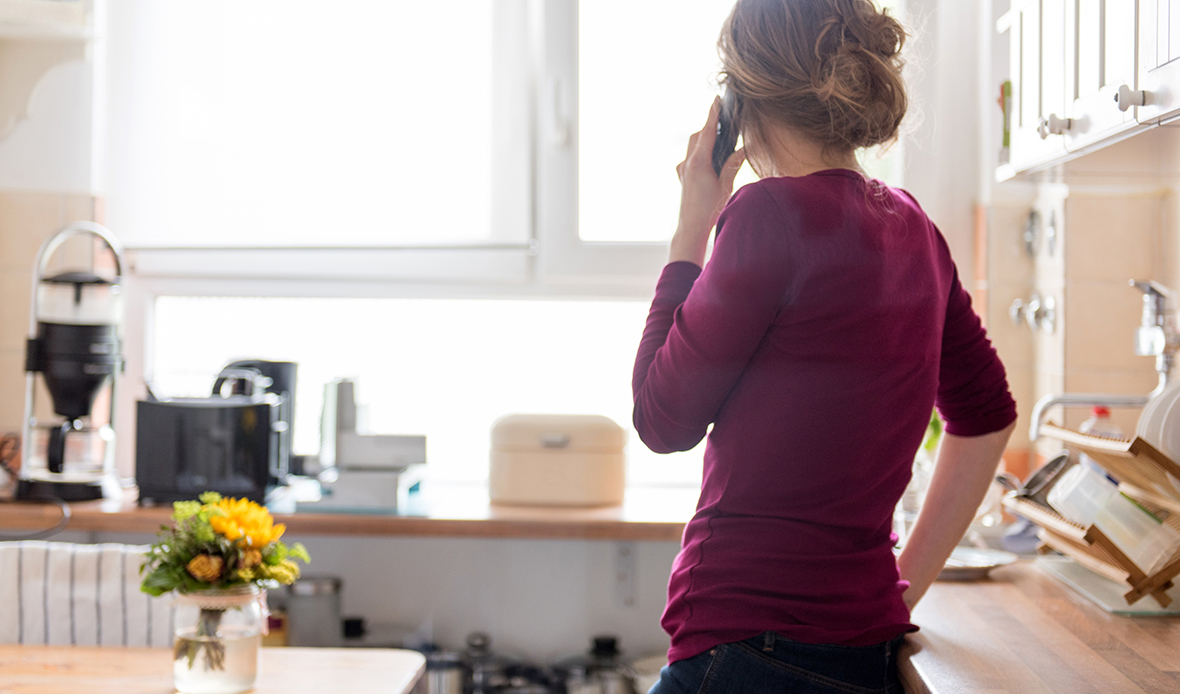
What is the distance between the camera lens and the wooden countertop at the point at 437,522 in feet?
5.84

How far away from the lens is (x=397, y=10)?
2184mm

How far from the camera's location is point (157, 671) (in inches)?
50.5

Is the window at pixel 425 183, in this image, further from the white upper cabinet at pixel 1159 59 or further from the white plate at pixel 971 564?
the white upper cabinet at pixel 1159 59

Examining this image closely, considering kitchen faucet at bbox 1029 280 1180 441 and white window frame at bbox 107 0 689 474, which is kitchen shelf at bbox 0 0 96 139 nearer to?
white window frame at bbox 107 0 689 474

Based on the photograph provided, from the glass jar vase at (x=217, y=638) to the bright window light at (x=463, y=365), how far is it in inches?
41.0

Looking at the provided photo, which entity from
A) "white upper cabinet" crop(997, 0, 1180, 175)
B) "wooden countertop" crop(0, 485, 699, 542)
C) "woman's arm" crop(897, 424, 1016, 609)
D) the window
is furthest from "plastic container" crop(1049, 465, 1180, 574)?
the window

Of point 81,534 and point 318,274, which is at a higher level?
point 318,274

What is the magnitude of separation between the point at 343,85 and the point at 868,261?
165 centimetres

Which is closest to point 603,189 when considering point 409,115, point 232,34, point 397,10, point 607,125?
point 607,125

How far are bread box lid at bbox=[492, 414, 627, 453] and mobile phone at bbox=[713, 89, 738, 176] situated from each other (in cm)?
98

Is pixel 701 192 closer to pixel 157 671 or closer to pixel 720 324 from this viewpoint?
pixel 720 324

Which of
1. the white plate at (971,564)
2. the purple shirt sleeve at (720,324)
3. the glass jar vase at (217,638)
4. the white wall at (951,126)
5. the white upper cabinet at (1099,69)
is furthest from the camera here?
the white wall at (951,126)

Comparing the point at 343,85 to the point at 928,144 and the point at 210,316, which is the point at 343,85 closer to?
the point at 210,316

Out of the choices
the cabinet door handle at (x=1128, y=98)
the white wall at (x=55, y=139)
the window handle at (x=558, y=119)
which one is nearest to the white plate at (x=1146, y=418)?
the cabinet door handle at (x=1128, y=98)
